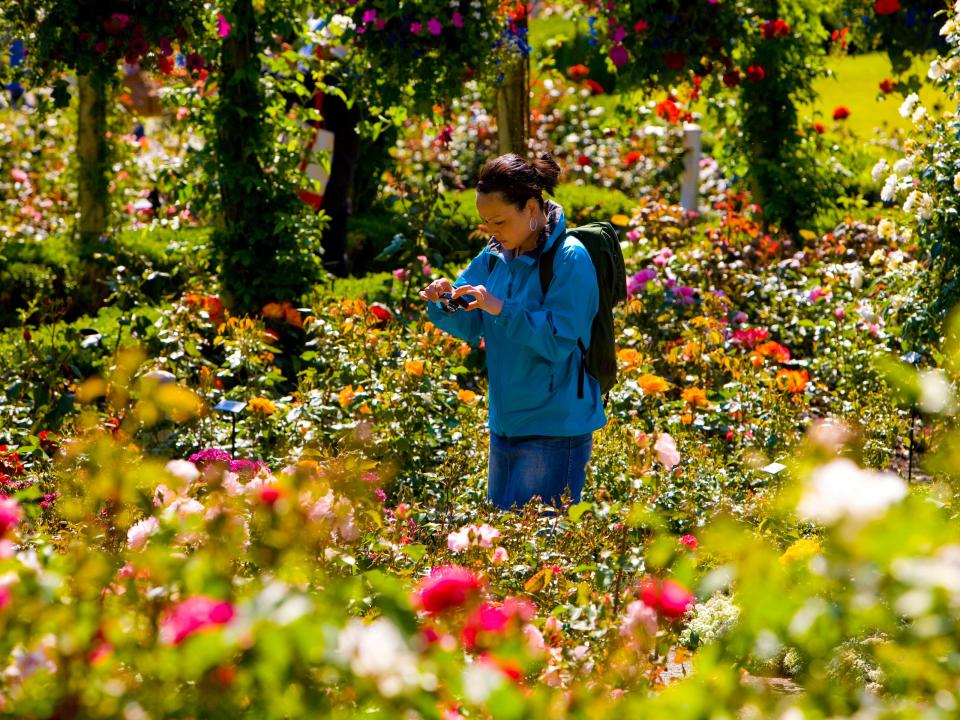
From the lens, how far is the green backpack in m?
3.29

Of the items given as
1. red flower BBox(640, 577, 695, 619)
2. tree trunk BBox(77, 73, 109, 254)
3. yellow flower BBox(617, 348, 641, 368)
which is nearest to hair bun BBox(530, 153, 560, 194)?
yellow flower BBox(617, 348, 641, 368)

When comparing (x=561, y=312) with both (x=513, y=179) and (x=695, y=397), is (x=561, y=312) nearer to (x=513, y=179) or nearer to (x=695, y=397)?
(x=513, y=179)

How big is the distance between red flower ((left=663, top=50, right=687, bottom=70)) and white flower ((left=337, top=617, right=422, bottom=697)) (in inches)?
194

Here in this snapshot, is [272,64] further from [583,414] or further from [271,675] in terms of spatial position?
[271,675]

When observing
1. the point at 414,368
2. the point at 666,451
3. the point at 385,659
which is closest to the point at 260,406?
the point at 414,368

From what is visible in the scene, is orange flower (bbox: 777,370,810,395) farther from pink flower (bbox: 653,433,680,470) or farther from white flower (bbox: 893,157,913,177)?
pink flower (bbox: 653,433,680,470)

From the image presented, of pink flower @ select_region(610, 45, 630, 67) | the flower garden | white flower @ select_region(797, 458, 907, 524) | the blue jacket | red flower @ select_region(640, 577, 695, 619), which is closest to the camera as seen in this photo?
white flower @ select_region(797, 458, 907, 524)

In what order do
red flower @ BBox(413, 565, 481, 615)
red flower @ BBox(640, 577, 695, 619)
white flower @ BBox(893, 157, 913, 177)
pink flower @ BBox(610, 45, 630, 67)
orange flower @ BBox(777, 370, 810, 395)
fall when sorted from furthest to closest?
1. pink flower @ BBox(610, 45, 630, 67)
2. white flower @ BBox(893, 157, 913, 177)
3. orange flower @ BBox(777, 370, 810, 395)
4. red flower @ BBox(640, 577, 695, 619)
5. red flower @ BBox(413, 565, 481, 615)

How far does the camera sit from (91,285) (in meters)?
7.00

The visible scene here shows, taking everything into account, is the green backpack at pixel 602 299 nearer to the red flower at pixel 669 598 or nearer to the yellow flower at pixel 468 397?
the yellow flower at pixel 468 397

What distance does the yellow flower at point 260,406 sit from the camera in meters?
4.12

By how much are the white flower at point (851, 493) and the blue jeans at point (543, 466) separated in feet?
6.13

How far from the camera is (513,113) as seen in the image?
251 inches

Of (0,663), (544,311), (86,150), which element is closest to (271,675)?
(0,663)
